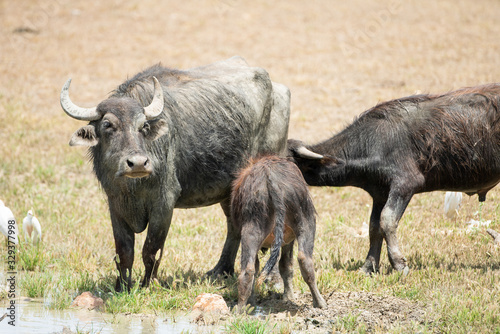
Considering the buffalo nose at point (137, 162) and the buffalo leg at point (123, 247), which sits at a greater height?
the buffalo nose at point (137, 162)

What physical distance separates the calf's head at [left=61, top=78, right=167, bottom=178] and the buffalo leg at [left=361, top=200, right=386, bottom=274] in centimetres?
268

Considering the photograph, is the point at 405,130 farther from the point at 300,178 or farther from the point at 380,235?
the point at 300,178

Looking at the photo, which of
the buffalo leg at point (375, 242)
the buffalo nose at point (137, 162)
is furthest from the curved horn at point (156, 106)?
the buffalo leg at point (375, 242)

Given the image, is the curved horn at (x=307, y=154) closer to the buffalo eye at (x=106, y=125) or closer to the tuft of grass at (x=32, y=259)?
the buffalo eye at (x=106, y=125)

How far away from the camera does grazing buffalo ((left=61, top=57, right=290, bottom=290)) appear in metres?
6.15

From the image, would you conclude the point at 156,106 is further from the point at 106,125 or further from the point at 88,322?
the point at 88,322

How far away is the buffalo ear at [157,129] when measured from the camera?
20.7ft

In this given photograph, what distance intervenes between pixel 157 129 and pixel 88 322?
6.18 ft

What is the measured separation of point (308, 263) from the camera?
5.78 meters

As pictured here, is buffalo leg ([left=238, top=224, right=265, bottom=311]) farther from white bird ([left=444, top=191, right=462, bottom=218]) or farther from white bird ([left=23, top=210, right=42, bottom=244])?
white bird ([left=444, top=191, right=462, bottom=218])

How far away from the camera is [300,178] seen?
6.17 m

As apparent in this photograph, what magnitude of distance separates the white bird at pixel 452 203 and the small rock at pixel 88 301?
190 inches

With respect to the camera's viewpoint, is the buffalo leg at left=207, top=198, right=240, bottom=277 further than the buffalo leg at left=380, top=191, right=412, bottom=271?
Yes

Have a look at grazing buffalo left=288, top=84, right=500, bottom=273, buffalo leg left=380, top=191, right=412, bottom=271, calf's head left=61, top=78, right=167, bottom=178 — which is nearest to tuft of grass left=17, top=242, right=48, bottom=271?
calf's head left=61, top=78, right=167, bottom=178
